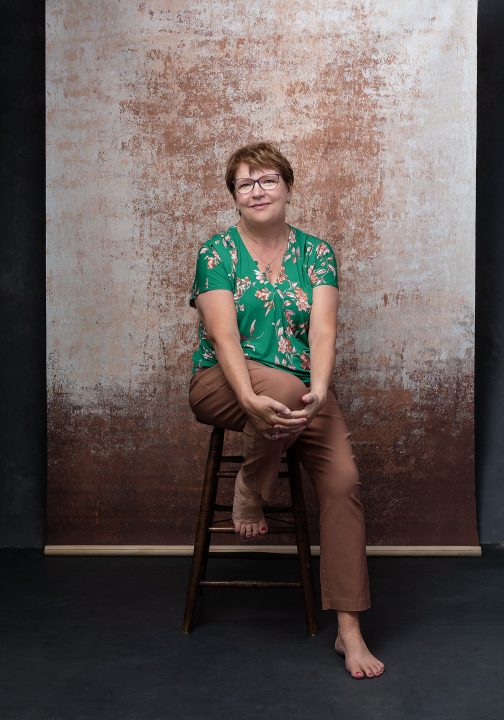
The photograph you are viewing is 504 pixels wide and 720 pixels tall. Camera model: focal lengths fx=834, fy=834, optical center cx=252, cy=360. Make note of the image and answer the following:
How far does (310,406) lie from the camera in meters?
2.46

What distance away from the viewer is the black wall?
368cm

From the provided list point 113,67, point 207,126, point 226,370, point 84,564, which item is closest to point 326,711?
point 226,370

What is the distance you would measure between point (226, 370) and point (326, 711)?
3.23ft

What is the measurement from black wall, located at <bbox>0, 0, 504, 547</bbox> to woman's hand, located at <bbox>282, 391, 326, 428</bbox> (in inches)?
58.8

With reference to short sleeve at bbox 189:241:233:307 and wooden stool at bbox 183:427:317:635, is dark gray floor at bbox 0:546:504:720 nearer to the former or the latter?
wooden stool at bbox 183:427:317:635

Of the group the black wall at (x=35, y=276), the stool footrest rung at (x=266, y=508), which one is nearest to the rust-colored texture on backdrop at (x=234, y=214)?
the black wall at (x=35, y=276)

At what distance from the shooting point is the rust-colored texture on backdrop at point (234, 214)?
3.54 metres

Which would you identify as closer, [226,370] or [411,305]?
[226,370]

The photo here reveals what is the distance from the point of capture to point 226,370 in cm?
252

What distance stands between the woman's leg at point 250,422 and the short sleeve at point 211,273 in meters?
0.26

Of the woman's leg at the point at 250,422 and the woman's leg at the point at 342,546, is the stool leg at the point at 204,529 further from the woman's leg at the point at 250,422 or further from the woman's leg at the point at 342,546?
the woman's leg at the point at 342,546

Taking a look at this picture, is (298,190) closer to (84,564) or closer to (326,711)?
(84,564)

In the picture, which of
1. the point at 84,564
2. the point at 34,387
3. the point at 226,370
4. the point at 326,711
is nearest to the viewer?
the point at 326,711

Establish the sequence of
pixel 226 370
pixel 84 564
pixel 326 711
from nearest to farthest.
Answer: pixel 326 711 → pixel 226 370 → pixel 84 564
